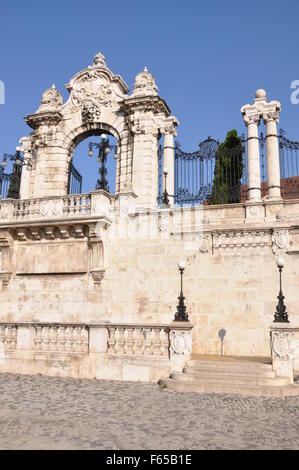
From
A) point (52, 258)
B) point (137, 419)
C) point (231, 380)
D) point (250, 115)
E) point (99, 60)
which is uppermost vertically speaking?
point (99, 60)

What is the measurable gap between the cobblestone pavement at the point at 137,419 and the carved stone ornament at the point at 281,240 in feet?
19.5

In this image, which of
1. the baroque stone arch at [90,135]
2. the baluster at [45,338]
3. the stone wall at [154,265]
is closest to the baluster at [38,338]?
the baluster at [45,338]

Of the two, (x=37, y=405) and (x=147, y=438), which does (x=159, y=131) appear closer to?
(x=37, y=405)

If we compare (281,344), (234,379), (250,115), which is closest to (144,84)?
(250,115)

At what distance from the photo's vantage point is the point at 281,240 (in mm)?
14633

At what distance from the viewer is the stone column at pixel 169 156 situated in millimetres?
18359

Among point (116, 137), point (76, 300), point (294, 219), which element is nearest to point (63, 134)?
point (116, 137)

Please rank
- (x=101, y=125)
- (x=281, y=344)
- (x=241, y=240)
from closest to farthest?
(x=281, y=344) < (x=241, y=240) < (x=101, y=125)

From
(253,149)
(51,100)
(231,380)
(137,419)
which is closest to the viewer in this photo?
(137,419)

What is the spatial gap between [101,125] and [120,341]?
38.2 ft

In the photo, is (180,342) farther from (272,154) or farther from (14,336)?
(272,154)

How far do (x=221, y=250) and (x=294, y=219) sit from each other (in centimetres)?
282

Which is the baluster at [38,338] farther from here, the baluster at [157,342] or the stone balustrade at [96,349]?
the baluster at [157,342]

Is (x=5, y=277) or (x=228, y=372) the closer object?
(x=228, y=372)
